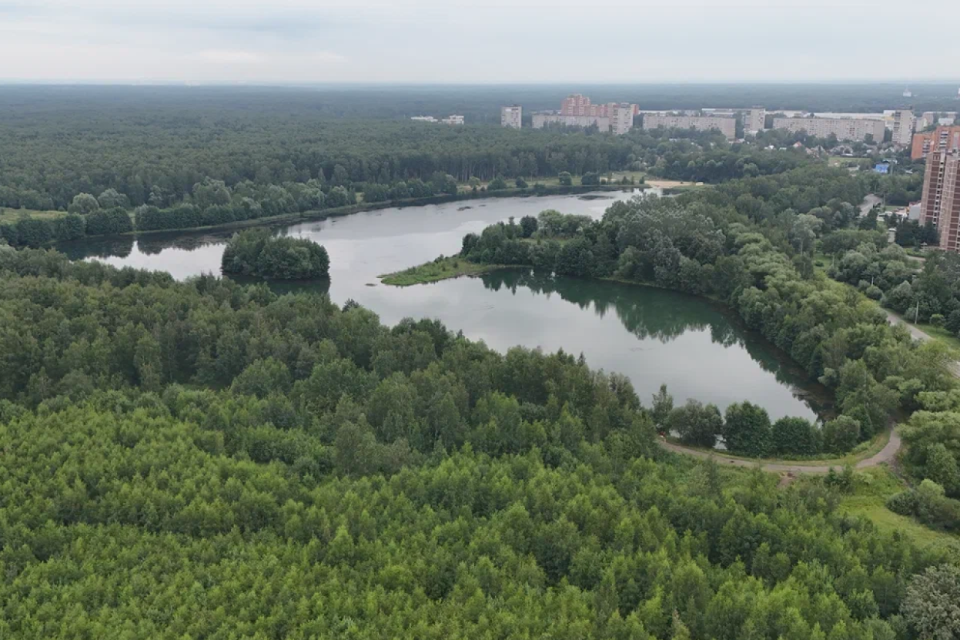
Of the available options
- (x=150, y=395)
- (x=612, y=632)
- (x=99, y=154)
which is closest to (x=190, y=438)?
(x=150, y=395)

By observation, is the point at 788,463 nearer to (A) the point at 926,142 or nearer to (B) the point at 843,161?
(A) the point at 926,142

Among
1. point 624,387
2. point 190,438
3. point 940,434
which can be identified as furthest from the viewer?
point 624,387

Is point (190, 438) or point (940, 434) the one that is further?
point (940, 434)

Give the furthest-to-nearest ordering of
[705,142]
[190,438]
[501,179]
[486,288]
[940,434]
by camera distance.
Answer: [705,142], [501,179], [486,288], [940,434], [190,438]

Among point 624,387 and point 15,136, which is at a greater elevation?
point 15,136

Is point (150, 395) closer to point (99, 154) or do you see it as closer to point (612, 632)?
point (612, 632)

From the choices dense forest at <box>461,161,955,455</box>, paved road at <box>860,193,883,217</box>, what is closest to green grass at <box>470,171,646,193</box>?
dense forest at <box>461,161,955,455</box>

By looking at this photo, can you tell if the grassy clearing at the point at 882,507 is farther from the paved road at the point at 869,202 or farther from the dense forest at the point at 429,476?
the paved road at the point at 869,202

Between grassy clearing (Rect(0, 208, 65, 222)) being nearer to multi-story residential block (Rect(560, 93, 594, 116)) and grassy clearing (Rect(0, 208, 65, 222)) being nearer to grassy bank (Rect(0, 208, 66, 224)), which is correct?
grassy bank (Rect(0, 208, 66, 224))

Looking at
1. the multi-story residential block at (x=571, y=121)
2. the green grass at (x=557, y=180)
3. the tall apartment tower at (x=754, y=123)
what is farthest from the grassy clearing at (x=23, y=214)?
the tall apartment tower at (x=754, y=123)
